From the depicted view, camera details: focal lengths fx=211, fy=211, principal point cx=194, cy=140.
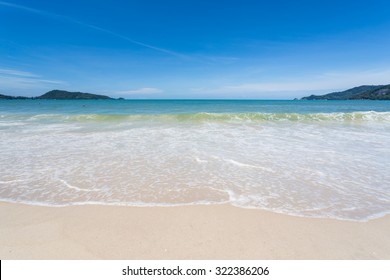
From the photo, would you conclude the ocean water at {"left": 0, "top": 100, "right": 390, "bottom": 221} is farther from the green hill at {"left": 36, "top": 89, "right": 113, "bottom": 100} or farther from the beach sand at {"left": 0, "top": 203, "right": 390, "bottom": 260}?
the green hill at {"left": 36, "top": 89, "right": 113, "bottom": 100}

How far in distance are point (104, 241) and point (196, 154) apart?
14.3ft

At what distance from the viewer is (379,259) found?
245cm

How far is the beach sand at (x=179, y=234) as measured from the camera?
2.52 m

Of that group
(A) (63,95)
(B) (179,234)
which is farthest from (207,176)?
(A) (63,95)

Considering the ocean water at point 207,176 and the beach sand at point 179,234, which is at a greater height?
the ocean water at point 207,176

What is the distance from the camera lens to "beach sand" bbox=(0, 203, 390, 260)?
252 centimetres

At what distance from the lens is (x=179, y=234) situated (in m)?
2.84

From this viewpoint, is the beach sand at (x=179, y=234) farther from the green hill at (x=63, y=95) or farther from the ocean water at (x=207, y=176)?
the green hill at (x=63, y=95)

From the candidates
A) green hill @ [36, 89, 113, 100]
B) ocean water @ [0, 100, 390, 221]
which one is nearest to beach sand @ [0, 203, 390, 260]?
ocean water @ [0, 100, 390, 221]

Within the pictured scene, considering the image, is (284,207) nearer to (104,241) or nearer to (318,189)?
(318,189)

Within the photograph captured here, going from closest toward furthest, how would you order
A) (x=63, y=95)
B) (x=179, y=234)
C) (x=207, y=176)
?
1. (x=179, y=234)
2. (x=207, y=176)
3. (x=63, y=95)

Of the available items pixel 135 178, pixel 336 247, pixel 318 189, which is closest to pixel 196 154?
pixel 135 178

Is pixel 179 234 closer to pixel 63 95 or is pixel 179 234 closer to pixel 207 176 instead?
pixel 207 176

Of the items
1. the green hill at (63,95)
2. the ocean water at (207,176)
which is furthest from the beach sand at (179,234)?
the green hill at (63,95)
